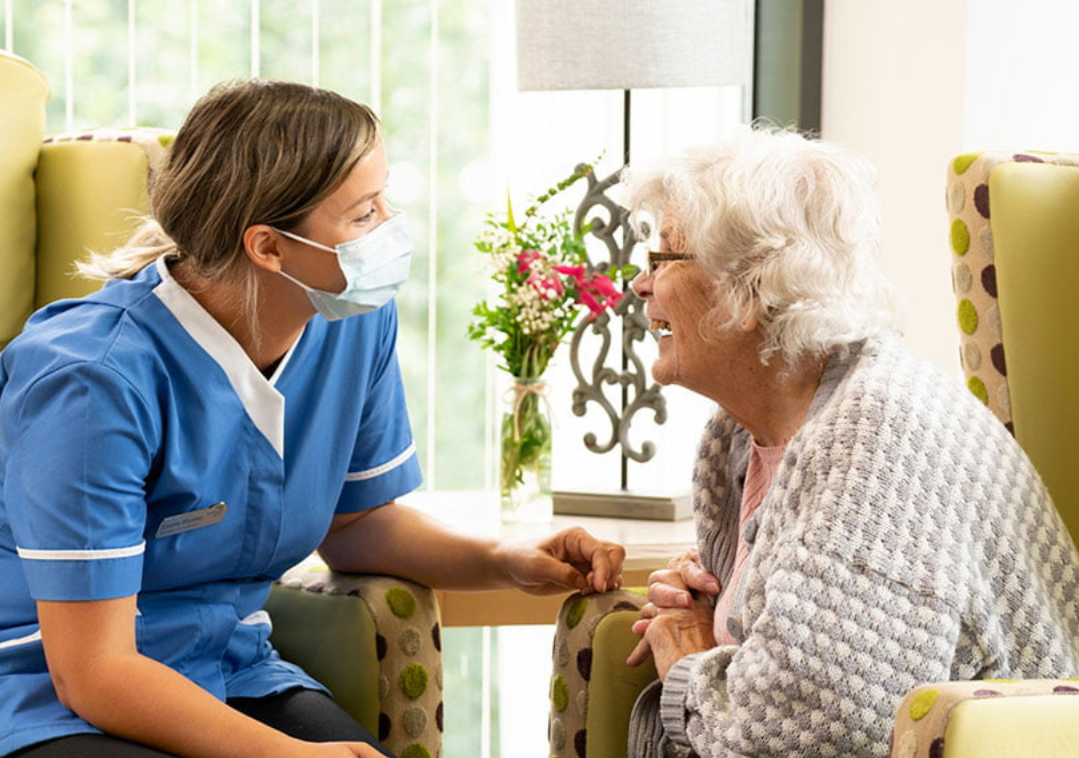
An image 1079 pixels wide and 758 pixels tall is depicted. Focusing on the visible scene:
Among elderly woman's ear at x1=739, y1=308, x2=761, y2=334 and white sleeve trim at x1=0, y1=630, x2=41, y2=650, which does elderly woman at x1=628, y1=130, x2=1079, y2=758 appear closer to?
→ elderly woman's ear at x1=739, y1=308, x2=761, y2=334

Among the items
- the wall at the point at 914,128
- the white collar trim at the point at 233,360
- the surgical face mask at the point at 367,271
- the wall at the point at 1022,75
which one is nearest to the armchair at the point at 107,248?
the white collar trim at the point at 233,360

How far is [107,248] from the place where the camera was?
191 cm

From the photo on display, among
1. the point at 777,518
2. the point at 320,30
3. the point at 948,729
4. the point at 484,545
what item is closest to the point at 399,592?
the point at 484,545

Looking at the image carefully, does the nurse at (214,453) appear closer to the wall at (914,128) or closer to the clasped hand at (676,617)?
the clasped hand at (676,617)

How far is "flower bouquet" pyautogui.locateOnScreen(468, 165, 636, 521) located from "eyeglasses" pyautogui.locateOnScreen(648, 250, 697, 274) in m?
0.58

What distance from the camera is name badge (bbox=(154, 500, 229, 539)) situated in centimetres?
141

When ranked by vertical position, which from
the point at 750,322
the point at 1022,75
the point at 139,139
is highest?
the point at 1022,75

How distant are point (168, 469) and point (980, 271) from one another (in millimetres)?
1019

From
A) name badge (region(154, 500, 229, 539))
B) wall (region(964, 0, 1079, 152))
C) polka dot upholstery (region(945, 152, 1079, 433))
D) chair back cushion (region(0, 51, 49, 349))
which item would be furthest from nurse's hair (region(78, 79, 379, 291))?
wall (region(964, 0, 1079, 152))

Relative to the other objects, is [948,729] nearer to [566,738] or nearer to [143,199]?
[566,738]

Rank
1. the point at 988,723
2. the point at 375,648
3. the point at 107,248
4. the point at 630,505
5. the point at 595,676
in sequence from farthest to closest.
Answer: the point at 630,505, the point at 107,248, the point at 375,648, the point at 595,676, the point at 988,723

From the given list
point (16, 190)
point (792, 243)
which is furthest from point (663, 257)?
point (16, 190)

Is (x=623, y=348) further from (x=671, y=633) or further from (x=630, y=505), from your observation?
(x=671, y=633)

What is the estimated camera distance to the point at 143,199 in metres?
1.92
